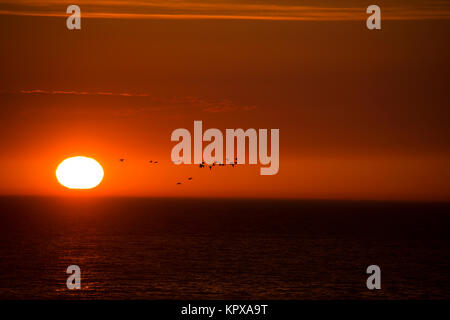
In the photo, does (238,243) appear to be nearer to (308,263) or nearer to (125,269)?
(308,263)

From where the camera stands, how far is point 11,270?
73.7 m

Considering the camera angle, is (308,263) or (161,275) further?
(308,263)

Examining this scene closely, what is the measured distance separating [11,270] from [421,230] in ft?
352
